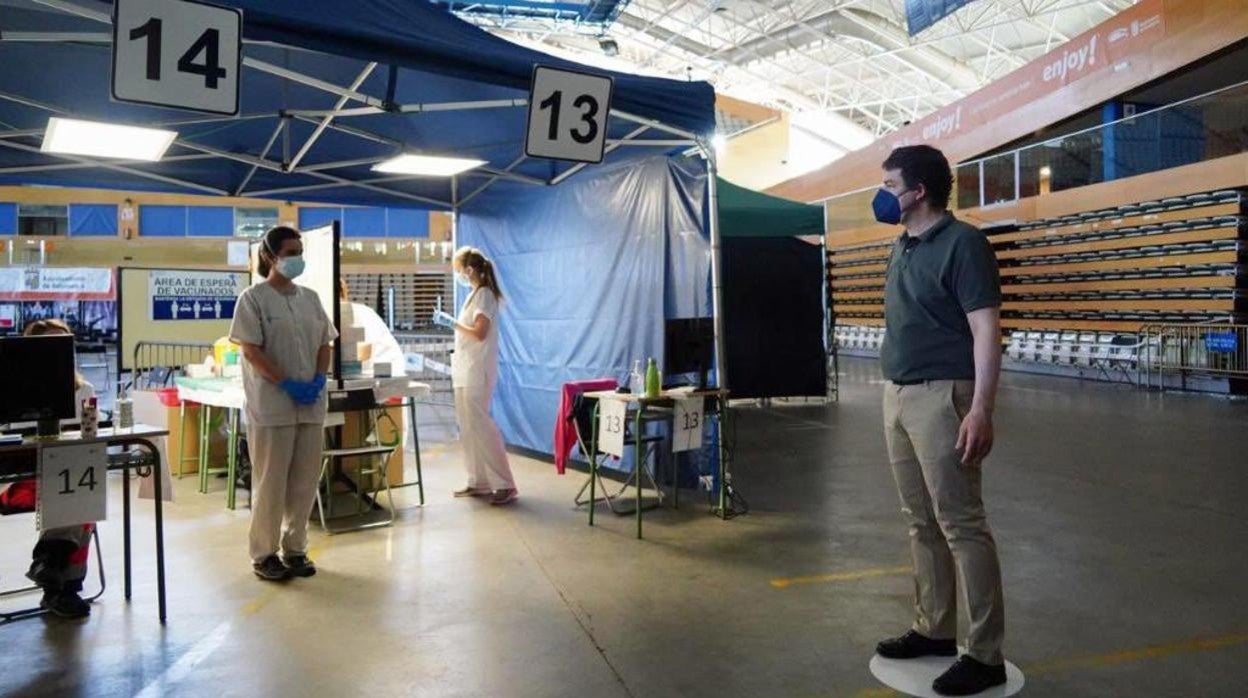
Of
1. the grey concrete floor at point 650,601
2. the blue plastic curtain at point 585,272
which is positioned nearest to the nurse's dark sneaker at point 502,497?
the grey concrete floor at point 650,601

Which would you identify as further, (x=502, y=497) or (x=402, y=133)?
(x=402, y=133)

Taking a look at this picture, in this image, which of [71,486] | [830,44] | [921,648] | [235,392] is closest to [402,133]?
[235,392]

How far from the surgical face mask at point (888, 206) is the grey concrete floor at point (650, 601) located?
149 centimetres

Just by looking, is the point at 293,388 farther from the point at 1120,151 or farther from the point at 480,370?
the point at 1120,151

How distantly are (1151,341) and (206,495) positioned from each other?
12.3 m

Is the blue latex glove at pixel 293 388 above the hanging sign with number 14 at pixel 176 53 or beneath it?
beneath

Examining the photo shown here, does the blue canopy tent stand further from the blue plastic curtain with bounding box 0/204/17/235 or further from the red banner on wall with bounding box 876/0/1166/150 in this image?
the blue plastic curtain with bounding box 0/204/17/235

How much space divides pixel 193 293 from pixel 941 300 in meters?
8.29

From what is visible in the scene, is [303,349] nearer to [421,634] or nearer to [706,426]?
[421,634]

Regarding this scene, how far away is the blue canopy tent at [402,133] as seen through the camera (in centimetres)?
372

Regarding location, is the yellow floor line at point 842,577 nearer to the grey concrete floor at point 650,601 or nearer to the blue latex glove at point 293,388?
the grey concrete floor at point 650,601

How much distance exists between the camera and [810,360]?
10727 millimetres

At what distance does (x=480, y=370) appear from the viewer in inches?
211

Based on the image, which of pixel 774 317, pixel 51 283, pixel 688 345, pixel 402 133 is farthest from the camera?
pixel 51 283
